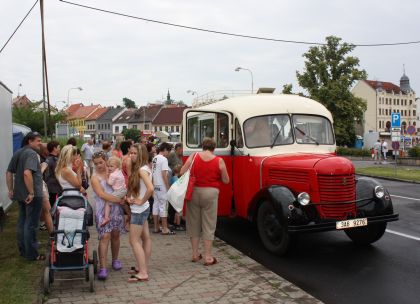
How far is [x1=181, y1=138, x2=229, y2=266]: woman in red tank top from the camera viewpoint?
6.71m

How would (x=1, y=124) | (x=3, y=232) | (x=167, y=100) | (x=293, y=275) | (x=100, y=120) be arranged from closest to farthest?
(x=293, y=275) → (x=3, y=232) → (x=1, y=124) → (x=100, y=120) → (x=167, y=100)

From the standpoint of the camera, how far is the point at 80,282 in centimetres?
573

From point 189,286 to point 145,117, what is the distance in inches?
4413

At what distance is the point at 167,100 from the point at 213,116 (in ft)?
450

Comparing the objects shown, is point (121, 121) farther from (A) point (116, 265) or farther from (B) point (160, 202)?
(A) point (116, 265)

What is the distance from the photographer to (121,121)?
4899 inches

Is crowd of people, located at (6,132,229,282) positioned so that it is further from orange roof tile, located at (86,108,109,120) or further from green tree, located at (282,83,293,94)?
orange roof tile, located at (86,108,109,120)

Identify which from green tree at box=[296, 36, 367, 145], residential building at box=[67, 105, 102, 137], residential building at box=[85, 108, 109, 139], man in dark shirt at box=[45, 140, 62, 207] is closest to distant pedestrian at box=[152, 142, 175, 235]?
man in dark shirt at box=[45, 140, 62, 207]

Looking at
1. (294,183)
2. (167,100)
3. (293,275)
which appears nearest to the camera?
(293,275)

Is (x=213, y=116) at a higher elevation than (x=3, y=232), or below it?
higher

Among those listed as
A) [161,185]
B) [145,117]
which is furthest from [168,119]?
[161,185]

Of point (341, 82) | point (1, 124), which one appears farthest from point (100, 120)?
point (1, 124)

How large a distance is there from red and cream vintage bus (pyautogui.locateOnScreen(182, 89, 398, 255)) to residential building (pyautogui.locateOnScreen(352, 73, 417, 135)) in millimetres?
104663

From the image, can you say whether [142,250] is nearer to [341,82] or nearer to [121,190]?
[121,190]
